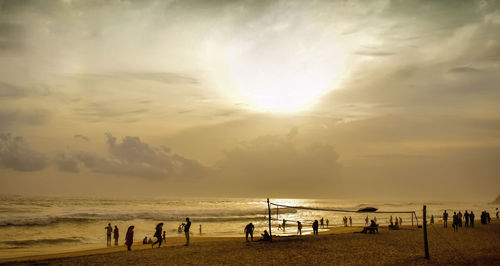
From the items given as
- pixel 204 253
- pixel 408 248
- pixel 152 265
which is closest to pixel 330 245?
pixel 408 248

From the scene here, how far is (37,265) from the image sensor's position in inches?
625

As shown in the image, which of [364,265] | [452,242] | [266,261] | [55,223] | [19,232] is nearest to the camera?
[364,265]

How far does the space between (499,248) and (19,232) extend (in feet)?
138

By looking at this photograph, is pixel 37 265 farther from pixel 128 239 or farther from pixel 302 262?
pixel 302 262

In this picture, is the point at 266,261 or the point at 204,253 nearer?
the point at 266,261

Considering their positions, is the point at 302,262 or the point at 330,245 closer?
the point at 302,262

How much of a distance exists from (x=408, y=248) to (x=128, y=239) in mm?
17628

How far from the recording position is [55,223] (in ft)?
A: 140

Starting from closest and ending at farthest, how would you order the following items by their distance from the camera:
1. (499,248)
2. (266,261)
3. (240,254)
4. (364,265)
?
(364,265)
(266,261)
(240,254)
(499,248)

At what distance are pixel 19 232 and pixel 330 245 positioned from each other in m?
32.3

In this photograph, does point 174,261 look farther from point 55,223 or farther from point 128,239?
point 55,223

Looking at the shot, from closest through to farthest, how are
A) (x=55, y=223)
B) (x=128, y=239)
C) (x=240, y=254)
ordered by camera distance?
(x=240, y=254)
(x=128, y=239)
(x=55, y=223)

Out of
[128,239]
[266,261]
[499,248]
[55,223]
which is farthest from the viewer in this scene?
[55,223]

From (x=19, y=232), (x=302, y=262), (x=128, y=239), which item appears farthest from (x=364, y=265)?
(x=19, y=232)
